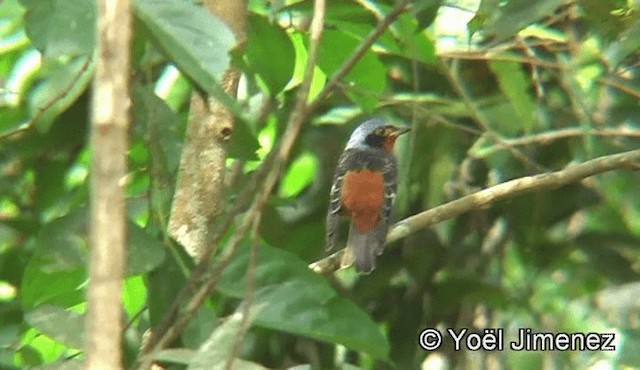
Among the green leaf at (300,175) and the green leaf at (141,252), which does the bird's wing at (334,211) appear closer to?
the green leaf at (300,175)

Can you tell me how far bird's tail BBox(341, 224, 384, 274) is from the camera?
3962 millimetres

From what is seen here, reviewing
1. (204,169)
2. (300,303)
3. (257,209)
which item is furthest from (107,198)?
(204,169)

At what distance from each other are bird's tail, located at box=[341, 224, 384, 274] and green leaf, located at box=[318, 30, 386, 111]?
1.79ft

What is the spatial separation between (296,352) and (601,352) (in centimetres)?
111

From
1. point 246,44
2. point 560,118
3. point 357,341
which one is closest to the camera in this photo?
point 357,341

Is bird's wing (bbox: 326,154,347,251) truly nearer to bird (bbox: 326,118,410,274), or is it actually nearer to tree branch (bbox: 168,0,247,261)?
bird (bbox: 326,118,410,274)

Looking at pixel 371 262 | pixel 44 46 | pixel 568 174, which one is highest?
pixel 44 46

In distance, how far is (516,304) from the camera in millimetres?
4582

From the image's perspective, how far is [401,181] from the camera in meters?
4.61

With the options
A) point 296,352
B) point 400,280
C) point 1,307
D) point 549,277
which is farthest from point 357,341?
point 549,277

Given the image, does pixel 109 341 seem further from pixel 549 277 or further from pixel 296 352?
pixel 549 277

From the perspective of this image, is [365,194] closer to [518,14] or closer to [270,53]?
[270,53]

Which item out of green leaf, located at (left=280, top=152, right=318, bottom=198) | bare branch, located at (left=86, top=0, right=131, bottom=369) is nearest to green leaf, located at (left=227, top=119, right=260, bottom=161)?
bare branch, located at (left=86, top=0, right=131, bottom=369)

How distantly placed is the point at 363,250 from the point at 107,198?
2691mm
